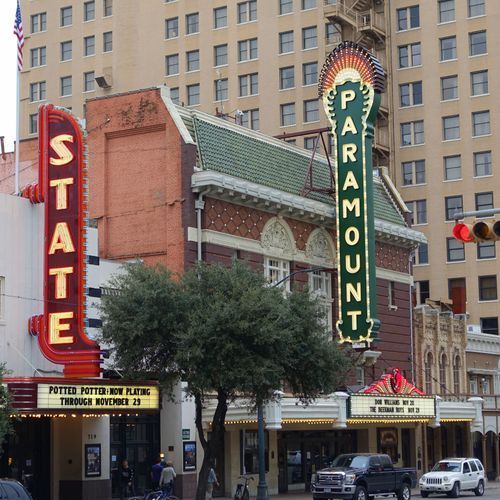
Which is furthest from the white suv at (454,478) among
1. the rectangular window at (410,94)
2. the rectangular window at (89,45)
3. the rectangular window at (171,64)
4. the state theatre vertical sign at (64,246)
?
the rectangular window at (89,45)

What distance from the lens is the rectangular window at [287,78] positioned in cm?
9050

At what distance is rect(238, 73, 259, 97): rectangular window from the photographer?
91.2m

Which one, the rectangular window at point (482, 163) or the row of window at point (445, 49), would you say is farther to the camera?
the row of window at point (445, 49)

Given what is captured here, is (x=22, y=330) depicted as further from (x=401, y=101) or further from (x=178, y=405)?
(x=401, y=101)

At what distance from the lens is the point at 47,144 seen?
3734cm

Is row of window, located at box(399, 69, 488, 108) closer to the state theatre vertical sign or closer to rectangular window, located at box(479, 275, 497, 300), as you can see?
rectangular window, located at box(479, 275, 497, 300)

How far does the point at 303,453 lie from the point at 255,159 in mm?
13669

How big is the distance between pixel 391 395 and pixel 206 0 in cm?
4979

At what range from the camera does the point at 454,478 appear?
47656mm

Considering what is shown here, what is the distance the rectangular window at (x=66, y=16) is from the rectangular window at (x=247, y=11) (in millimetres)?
15914

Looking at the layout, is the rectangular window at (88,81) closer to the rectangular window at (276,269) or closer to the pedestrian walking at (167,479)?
the rectangular window at (276,269)

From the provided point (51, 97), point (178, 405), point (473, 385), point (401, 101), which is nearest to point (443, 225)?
point (401, 101)

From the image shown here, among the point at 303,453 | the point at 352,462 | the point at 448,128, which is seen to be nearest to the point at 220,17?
the point at 448,128

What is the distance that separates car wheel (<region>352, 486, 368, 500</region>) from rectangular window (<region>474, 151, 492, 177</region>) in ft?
158
